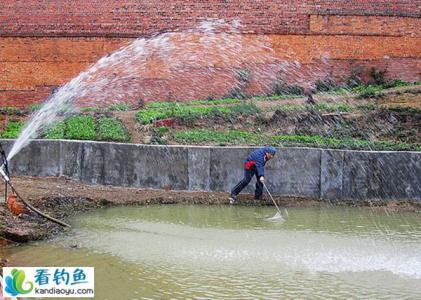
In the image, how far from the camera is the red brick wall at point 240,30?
19484mm

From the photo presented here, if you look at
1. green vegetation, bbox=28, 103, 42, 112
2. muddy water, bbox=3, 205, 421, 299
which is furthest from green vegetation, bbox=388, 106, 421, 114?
green vegetation, bbox=28, 103, 42, 112

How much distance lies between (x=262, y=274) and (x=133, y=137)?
7.85 m

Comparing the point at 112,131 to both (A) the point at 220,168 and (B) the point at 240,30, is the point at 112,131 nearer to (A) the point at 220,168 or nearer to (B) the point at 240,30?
(A) the point at 220,168

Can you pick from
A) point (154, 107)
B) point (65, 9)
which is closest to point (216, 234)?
point (154, 107)

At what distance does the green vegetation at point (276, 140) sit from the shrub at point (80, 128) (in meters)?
1.97

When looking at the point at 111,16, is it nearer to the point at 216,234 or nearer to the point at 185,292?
the point at 216,234

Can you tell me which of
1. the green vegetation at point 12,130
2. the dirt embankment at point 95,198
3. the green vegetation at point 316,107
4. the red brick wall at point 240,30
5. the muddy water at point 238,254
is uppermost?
the red brick wall at point 240,30

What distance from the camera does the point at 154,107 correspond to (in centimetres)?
1752

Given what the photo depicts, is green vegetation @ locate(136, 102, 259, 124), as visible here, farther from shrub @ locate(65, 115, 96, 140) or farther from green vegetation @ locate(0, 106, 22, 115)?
green vegetation @ locate(0, 106, 22, 115)

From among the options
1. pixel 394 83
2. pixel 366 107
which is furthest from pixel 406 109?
pixel 394 83

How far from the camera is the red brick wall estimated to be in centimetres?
1948

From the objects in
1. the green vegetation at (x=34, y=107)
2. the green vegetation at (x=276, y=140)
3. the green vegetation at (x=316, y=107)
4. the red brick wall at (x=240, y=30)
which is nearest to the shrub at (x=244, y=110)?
the green vegetation at (x=316, y=107)

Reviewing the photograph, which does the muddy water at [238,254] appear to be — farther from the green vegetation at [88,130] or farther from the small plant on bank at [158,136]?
the green vegetation at [88,130]

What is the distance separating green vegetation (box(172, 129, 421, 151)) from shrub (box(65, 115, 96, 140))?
77.7 inches
